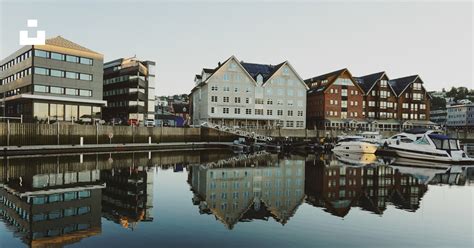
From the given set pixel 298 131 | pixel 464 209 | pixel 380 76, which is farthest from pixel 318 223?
pixel 380 76

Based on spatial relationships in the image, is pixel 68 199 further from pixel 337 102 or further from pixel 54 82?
pixel 337 102

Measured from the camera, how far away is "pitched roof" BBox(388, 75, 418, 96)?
327ft

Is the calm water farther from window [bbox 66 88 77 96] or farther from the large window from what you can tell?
window [bbox 66 88 77 96]

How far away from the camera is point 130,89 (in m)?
86.7

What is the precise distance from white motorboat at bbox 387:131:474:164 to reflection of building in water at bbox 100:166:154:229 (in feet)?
115

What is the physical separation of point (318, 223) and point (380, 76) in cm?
8806

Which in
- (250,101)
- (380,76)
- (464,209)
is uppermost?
(380,76)

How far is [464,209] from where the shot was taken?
20.7 m

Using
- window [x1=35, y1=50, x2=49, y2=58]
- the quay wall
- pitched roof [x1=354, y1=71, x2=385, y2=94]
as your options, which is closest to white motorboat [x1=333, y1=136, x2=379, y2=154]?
the quay wall

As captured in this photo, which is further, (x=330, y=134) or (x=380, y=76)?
(x=380, y=76)

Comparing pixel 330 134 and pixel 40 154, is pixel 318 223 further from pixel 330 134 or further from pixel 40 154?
pixel 330 134

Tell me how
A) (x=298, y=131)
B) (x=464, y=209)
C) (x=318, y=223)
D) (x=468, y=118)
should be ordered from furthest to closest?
(x=468, y=118)
(x=298, y=131)
(x=464, y=209)
(x=318, y=223)

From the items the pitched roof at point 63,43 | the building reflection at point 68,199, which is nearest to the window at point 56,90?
the pitched roof at point 63,43

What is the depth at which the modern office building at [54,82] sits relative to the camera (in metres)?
59.8
